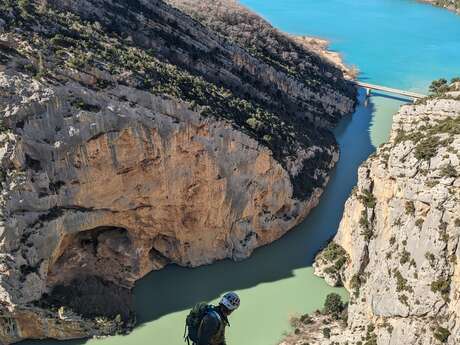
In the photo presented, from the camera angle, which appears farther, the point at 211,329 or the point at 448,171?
the point at 448,171

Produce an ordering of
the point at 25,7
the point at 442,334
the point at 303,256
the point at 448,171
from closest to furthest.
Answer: the point at 442,334 < the point at 448,171 < the point at 25,7 < the point at 303,256

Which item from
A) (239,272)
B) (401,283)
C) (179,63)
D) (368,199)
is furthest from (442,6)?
(401,283)

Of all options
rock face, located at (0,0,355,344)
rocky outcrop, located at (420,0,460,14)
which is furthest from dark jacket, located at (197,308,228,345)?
rocky outcrop, located at (420,0,460,14)

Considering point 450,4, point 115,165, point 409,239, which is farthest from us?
point 450,4

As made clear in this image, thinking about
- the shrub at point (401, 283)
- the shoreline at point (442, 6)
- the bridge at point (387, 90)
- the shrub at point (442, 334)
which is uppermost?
the shoreline at point (442, 6)

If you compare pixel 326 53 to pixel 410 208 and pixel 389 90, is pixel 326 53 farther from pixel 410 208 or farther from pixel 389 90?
pixel 410 208

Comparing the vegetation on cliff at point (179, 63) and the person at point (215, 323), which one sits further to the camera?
the vegetation on cliff at point (179, 63)

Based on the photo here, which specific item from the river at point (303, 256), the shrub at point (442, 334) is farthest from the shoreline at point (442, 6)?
the shrub at point (442, 334)

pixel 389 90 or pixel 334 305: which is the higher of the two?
pixel 389 90

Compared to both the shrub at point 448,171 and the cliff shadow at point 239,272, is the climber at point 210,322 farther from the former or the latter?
the cliff shadow at point 239,272
